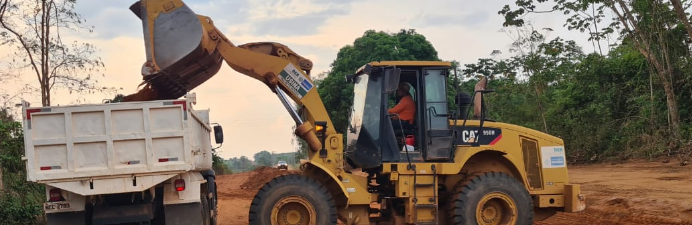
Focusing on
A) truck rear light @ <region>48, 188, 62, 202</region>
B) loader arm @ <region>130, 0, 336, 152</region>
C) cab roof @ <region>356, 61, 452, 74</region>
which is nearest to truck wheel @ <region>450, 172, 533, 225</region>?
cab roof @ <region>356, 61, 452, 74</region>

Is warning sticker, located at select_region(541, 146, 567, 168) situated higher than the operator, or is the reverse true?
the operator

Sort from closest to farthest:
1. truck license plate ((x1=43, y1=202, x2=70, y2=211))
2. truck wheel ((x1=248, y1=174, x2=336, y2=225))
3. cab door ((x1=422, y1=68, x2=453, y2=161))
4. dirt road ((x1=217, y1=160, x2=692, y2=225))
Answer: truck license plate ((x1=43, y1=202, x2=70, y2=211)) → truck wheel ((x1=248, y1=174, x2=336, y2=225)) → cab door ((x1=422, y1=68, x2=453, y2=161)) → dirt road ((x1=217, y1=160, x2=692, y2=225))

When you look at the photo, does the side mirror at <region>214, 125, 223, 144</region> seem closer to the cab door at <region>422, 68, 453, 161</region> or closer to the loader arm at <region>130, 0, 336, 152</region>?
the loader arm at <region>130, 0, 336, 152</region>

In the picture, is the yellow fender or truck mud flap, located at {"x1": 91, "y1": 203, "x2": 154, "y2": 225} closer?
truck mud flap, located at {"x1": 91, "y1": 203, "x2": 154, "y2": 225}

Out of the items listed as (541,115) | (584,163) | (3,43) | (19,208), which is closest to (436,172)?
(19,208)

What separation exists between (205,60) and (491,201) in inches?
176

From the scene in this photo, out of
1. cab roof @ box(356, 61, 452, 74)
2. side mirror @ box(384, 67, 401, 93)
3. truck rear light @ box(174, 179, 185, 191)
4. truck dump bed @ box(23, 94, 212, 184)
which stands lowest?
truck rear light @ box(174, 179, 185, 191)

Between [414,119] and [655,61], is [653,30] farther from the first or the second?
[414,119]

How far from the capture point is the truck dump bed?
7.76m

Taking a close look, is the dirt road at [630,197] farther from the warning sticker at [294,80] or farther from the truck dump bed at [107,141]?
the truck dump bed at [107,141]

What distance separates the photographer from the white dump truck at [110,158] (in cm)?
777

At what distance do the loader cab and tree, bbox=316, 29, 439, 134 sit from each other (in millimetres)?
17323

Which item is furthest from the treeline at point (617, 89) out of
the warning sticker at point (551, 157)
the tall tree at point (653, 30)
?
the warning sticker at point (551, 157)

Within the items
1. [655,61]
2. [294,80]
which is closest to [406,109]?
[294,80]
